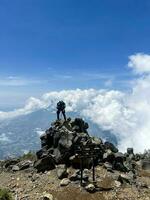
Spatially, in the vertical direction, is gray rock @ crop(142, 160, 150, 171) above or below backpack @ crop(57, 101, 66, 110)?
below

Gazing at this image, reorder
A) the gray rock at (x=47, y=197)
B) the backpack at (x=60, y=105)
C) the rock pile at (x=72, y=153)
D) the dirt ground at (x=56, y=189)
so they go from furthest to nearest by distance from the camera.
Answer: 1. the backpack at (x=60, y=105)
2. the rock pile at (x=72, y=153)
3. the dirt ground at (x=56, y=189)
4. the gray rock at (x=47, y=197)

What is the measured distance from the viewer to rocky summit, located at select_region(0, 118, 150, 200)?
166 feet

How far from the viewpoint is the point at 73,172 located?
5612cm

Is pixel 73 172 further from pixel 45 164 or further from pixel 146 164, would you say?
pixel 146 164

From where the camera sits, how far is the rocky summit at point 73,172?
5056 centimetres

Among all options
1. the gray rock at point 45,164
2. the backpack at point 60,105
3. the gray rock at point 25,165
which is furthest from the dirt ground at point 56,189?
the backpack at point 60,105

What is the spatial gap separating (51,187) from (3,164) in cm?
2102

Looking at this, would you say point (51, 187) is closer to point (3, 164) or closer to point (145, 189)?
point (145, 189)

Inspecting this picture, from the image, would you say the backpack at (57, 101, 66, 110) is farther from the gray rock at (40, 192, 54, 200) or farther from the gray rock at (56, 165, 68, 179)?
the gray rock at (40, 192, 54, 200)

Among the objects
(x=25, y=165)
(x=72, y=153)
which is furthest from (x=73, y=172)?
(x=25, y=165)

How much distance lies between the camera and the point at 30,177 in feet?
191

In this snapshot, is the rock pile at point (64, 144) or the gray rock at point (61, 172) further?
the rock pile at point (64, 144)

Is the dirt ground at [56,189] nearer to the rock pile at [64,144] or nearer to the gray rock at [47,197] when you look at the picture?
the gray rock at [47,197]

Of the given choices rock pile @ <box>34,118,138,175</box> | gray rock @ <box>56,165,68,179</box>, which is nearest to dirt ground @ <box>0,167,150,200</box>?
gray rock @ <box>56,165,68,179</box>
